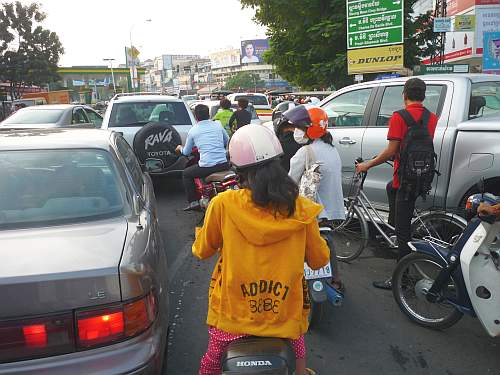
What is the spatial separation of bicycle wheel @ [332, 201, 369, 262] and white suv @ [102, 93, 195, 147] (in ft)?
13.1

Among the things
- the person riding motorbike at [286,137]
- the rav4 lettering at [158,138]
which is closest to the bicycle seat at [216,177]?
the rav4 lettering at [158,138]

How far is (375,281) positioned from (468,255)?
59.7 inches

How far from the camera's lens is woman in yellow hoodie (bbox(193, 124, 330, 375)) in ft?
6.24

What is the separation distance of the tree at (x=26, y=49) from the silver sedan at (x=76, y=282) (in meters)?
37.0

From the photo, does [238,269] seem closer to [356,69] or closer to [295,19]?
[356,69]

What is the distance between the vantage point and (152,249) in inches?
102

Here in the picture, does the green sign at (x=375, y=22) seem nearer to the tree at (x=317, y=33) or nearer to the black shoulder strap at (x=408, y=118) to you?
→ the tree at (x=317, y=33)

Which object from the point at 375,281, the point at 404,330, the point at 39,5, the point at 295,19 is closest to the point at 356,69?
the point at 295,19

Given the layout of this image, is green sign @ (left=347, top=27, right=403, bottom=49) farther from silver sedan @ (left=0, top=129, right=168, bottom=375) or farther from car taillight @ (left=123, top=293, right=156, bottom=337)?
car taillight @ (left=123, top=293, right=156, bottom=337)

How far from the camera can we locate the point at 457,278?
10.3 feet

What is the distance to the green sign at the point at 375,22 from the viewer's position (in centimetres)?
1371

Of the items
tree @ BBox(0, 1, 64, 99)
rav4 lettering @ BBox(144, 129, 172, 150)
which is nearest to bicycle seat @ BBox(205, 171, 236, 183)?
rav4 lettering @ BBox(144, 129, 172, 150)

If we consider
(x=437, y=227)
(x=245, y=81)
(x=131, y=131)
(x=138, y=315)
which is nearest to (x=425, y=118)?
(x=437, y=227)

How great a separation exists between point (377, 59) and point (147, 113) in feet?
27.5
